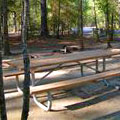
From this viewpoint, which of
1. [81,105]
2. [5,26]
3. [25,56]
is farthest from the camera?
[5,26]

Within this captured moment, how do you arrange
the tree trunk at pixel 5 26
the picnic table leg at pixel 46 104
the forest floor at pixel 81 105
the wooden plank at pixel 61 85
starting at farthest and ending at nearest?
1. the tree trunk at pixel 5 26
2. the picnic table leg at pixel 46 104
3. the forest floor at pixel 81 105
4. the wooden plank at pixel 61 85

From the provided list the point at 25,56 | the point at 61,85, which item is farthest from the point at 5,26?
the point at 25,56

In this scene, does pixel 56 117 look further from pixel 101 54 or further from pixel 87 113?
pixel 101 54

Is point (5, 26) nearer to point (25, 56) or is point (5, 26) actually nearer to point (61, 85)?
point (61, 85)

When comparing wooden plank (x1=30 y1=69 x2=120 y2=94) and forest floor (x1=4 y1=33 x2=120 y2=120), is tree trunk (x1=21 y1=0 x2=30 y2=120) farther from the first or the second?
forest floor (x1=4 y1=33 x2=120 y2=120)

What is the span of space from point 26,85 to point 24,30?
2.06 feet

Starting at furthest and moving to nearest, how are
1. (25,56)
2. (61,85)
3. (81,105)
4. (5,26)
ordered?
1. (5,26)
2. (81,105)
3. (61,85)
4. (25,56)

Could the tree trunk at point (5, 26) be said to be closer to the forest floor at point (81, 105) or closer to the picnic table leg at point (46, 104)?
the forest floor at point (81, 105)

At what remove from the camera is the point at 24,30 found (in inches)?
135

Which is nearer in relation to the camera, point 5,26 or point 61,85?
point 61,85

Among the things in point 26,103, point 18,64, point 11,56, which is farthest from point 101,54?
point 11,56

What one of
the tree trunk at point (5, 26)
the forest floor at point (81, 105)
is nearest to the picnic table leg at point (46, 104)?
the forest floor at point (81, 105)

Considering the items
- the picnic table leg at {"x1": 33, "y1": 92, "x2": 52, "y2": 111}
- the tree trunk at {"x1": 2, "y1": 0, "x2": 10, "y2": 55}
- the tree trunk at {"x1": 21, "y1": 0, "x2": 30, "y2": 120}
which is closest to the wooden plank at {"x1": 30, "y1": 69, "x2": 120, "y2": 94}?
the picnic table leg at {"x1": 33, "y1": 92, "x2": 52, "y2": 111}

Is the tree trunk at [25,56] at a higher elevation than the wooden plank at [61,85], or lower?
higher
